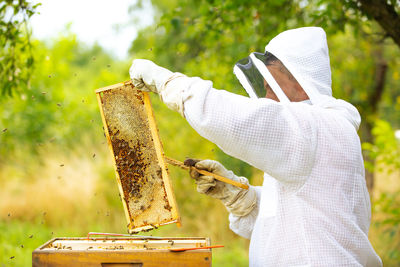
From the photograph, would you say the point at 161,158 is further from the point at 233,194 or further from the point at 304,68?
the point at 304,68

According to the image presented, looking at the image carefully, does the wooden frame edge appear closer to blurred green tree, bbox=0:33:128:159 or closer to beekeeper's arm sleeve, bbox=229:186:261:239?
beekeeper's arm sleeve, bbox=229:186:261:239

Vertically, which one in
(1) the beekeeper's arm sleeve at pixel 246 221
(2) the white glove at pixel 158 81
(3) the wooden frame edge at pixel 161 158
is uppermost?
(2) the white glove at pixel 158 81

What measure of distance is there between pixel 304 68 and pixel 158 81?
0.85 m

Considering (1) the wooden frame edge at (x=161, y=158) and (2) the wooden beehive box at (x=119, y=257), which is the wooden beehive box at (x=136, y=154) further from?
(2) the wooden beehive box at (x=119, y=257)

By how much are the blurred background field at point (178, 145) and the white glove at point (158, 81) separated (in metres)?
1.96

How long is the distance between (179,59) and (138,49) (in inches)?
51.3

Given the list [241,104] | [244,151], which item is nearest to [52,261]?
[244,151]

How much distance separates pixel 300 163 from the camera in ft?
6.35

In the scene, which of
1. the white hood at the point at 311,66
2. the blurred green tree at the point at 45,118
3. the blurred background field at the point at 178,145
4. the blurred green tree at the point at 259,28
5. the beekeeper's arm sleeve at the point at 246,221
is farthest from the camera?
the blurred green tree at the point at 45,118

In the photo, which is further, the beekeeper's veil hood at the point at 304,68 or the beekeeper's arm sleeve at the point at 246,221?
the beekeeper's arm sleeve at the point at 246,221

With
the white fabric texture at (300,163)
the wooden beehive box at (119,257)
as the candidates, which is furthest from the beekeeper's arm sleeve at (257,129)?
the wooden beehive box at (119,257)

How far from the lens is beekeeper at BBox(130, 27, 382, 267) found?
1910 millimetres

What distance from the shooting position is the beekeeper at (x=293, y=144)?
1.91 metres

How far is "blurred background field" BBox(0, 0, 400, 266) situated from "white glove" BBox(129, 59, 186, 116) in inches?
77.2
